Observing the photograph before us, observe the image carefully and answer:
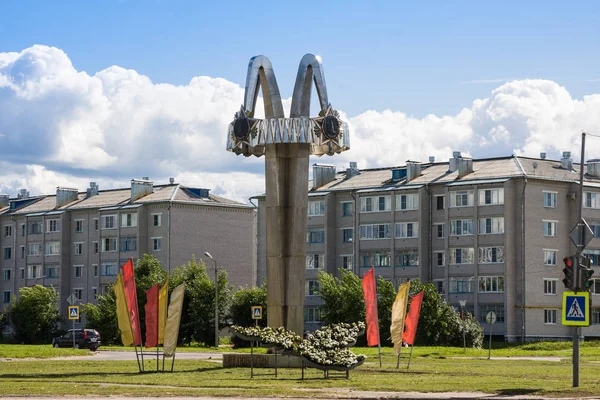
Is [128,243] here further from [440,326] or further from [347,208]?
[440,326]

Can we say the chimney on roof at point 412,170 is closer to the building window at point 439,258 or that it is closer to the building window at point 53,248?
the building window at point 439,258

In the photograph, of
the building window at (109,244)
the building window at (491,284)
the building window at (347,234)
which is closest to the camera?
the building window at (491,284)

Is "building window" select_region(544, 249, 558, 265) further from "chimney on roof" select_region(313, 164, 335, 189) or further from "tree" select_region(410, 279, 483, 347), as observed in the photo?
"chimney on roof" select_region(313, 164, 335, 189)

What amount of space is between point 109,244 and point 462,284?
4448 cm

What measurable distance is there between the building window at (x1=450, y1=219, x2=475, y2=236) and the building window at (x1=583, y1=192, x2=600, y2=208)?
1111cm

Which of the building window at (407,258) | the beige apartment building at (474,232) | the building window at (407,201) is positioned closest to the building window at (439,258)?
the beige apartment building at (474,232)

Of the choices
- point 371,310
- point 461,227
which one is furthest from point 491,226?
point 371,310

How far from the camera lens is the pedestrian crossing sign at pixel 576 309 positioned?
34.0m

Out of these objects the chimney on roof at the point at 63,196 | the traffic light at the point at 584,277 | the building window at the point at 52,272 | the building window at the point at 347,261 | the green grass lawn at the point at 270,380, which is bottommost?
the green grass lawn at the point at 270,380

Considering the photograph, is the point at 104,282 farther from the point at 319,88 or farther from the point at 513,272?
the point at 319,88

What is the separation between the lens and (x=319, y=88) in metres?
49.8

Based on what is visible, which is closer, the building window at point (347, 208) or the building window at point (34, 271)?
the building window at point (347, 208)

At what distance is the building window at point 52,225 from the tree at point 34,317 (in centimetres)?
1787

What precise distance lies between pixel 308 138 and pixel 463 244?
196 feet
